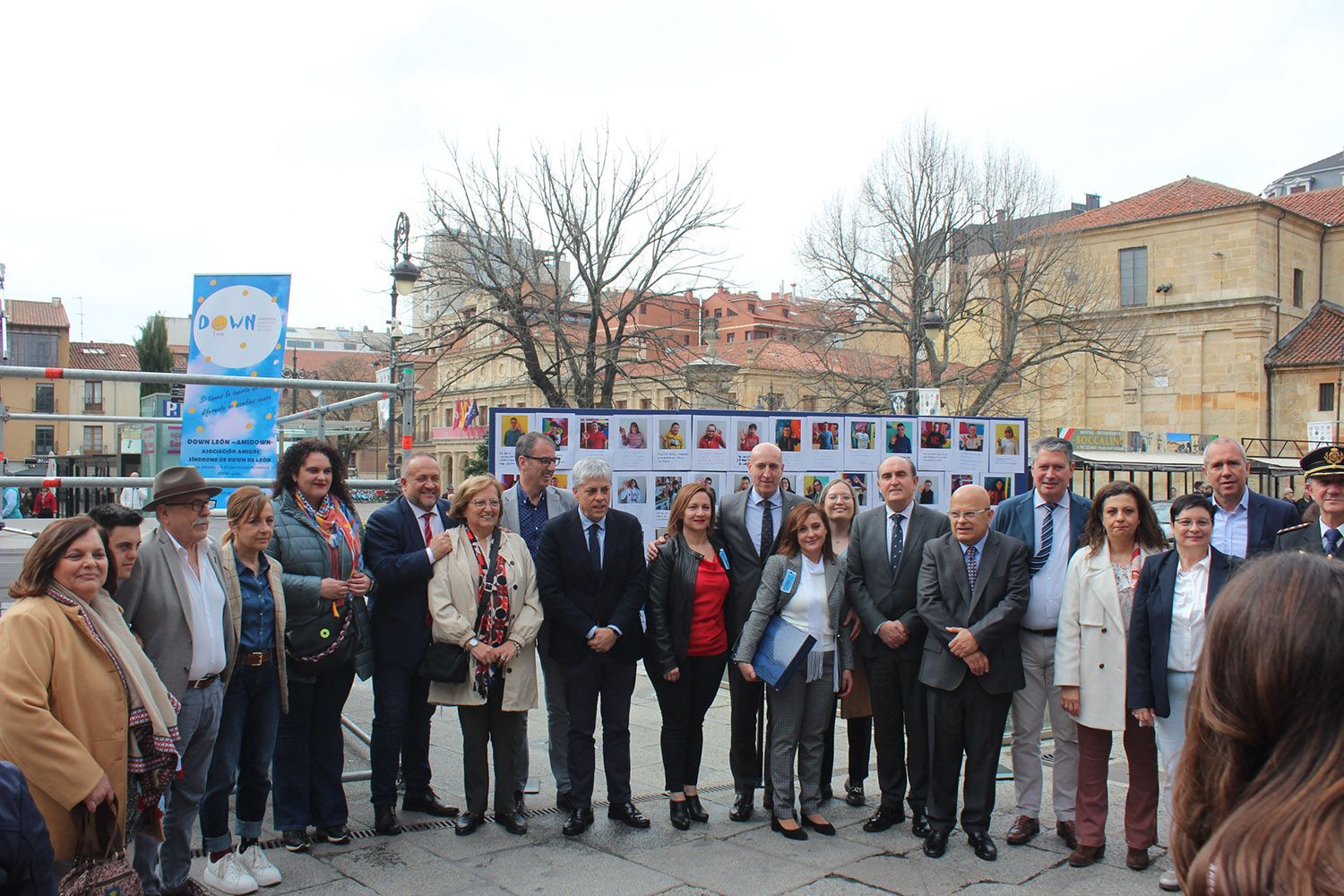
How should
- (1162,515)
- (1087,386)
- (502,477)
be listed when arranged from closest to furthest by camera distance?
1. (502,477)
2. (1162,515)
3. (1087,386)

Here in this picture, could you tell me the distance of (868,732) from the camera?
21.0 ft

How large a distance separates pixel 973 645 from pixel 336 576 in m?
3.41

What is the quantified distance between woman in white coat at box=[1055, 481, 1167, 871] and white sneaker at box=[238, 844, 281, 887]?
3962mm

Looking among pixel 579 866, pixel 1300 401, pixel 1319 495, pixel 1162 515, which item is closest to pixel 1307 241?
pixel 1300 401

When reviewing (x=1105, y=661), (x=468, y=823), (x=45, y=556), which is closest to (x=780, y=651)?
(x=1105, y=661)

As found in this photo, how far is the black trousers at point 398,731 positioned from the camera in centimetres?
561

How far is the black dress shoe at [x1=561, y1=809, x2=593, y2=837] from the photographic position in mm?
5559

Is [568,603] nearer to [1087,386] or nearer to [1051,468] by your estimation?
[1051,468]

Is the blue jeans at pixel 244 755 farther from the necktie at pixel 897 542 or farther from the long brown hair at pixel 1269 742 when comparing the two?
the long brown hair at pixel 1269 742

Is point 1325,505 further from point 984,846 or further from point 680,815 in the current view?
point 680,815

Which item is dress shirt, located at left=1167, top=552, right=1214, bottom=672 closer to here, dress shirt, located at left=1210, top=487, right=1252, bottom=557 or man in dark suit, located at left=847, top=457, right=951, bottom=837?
dress shirt, located at left=1210, top=487, right=1252, bottom=557

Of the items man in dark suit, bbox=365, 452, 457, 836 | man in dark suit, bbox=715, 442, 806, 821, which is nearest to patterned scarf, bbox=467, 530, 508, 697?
man in dark suit, bbox=365, 452, 457, 836

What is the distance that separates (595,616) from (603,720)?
61 centimetres

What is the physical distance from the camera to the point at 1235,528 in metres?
6.16
